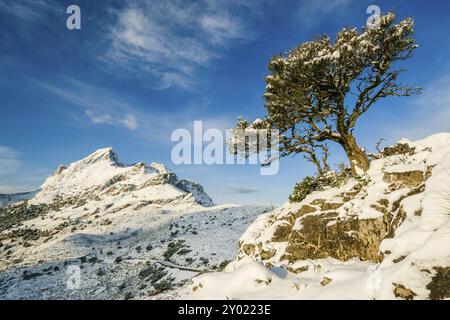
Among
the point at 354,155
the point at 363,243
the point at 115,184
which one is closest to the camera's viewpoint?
the point at 363,243

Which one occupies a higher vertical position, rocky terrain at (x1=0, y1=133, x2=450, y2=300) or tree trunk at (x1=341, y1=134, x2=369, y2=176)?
tree trunk at (x1=341, y1=134, x2=369, y2=176)

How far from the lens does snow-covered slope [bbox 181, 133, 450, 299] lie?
187 inches

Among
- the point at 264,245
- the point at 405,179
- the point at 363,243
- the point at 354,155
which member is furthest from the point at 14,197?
the point at 405,179

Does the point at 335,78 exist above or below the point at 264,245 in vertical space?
above

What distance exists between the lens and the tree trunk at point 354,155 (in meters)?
15.0

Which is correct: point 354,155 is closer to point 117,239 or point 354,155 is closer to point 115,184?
point 117,239

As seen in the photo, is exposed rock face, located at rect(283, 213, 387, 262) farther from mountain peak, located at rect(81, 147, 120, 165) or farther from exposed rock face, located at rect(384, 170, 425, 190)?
mountain peak, located at rect(81, 147, 120, 165)

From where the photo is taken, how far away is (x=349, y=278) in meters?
6.16

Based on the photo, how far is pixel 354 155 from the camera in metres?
15.8

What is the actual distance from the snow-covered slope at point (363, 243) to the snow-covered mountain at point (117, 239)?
33.4 ft

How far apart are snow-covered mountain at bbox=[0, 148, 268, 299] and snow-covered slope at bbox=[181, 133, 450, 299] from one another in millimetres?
10179

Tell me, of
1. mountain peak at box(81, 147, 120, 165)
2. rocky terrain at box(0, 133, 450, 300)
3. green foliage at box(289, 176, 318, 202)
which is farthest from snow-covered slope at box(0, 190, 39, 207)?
green foliage at box(289, 176, 318, 202)

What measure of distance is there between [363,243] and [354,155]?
678 centimetres
